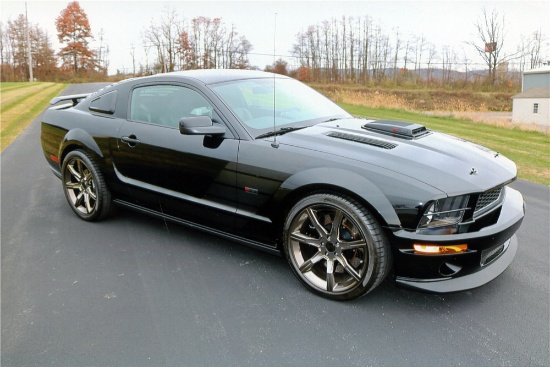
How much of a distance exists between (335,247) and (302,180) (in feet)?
1.69

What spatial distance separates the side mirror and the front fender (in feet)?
2.42

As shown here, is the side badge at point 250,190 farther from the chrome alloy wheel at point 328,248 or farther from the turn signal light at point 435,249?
the turn signal light at point 435,249

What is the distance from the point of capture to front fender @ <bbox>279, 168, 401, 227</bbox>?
286 centimetres

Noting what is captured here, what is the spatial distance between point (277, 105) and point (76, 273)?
2.19 meters

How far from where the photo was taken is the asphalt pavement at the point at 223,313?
2555 mm

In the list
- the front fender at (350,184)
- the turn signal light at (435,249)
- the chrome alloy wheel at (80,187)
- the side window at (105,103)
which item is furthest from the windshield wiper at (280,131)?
the chrome alloy wheel at (80,187)

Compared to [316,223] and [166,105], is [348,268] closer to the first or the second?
[316,223]

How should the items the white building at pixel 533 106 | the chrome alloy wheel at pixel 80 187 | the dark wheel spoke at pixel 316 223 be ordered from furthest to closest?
the white building at pixel 533 106, the chrome alloy wheel at pixel 80 187, the dark wheel spoke at pixel 316 223

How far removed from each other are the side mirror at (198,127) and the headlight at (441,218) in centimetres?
168

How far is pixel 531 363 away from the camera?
246cm

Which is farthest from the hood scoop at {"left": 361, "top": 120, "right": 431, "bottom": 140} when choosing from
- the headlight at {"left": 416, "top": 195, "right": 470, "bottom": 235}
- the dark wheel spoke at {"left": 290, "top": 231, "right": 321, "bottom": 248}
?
the dark wheel spoke at {"left": 290, "top": 231, "right": 321, "bottom": 248}

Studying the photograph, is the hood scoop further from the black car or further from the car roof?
the car roof

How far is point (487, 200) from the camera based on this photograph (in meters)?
3.08

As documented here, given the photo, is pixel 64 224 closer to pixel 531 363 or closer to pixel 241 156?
pixel 241 156
